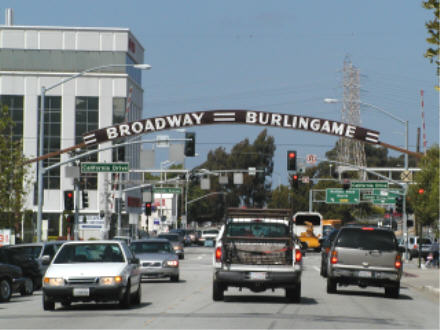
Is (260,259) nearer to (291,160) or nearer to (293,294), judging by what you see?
(293,294)

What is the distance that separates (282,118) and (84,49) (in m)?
50.3

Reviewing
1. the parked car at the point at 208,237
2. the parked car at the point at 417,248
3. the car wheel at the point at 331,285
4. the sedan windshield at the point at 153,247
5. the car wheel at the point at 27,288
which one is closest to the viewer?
the car wheel at the point at 331,285

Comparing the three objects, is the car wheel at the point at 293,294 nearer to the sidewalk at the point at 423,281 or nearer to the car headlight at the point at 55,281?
the car headlight at the point at 55,281

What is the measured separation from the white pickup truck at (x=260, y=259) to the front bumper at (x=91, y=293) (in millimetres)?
3096

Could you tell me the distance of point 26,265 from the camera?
29.0m

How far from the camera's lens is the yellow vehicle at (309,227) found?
235 ft

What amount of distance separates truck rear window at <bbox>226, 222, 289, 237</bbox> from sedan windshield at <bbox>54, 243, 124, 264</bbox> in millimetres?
3198

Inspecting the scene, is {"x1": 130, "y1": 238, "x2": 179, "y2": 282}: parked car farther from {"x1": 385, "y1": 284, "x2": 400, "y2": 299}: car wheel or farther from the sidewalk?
the sidewalk

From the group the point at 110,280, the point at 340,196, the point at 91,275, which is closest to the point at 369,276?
the point at 110,280

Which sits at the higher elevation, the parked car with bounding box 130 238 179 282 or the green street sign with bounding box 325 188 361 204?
the green street sign with bounding box 325 188 361 204

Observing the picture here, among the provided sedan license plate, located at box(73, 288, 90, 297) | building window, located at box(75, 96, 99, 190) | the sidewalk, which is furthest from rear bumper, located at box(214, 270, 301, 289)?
building window, located at box(75, 96, 99, 190)

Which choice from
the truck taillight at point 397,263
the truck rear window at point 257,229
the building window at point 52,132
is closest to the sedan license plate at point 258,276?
the truck rear window at point 257,229

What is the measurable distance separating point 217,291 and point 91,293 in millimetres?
4040

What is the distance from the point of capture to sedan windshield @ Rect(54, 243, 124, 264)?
21.1m
